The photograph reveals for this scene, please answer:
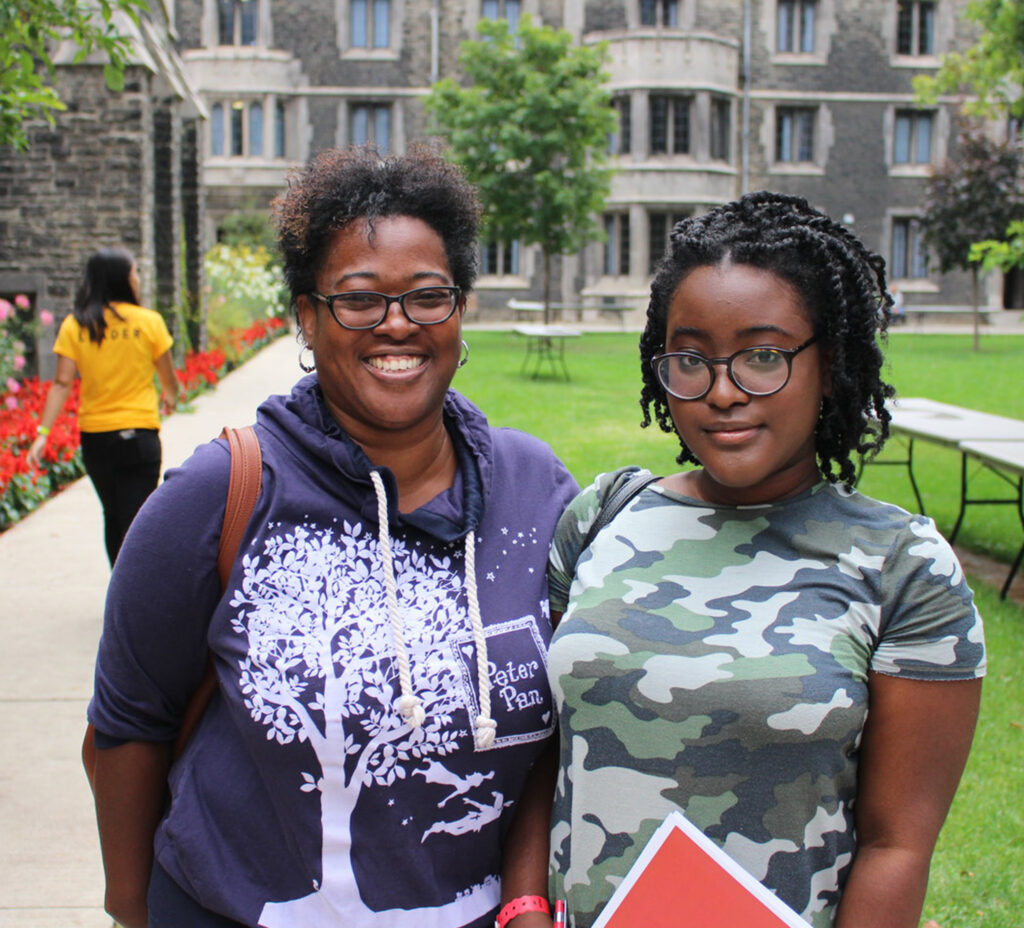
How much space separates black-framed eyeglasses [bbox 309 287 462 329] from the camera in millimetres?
2020

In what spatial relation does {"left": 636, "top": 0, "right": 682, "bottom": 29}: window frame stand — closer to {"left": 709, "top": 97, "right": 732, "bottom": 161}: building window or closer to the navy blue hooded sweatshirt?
{"left": 709, "top": 97, "right": 732, "bottom": 161}: building window

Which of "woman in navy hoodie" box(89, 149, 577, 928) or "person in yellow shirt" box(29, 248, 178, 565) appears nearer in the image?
"woman in navy hoodie" box(89, 149, 577, 928)

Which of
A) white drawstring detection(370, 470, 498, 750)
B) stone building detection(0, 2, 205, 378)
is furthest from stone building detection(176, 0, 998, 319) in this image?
white drawstring detection(370, 470, 498, 750)

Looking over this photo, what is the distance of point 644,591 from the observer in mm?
1802

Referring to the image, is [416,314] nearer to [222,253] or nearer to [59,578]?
[59,578]

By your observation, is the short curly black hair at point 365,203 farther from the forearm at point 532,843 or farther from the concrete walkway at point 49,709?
the concrete walkway at point 49,709

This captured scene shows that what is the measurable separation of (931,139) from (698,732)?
1641 inches

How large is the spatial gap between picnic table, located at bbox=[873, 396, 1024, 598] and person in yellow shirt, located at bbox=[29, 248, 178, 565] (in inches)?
157

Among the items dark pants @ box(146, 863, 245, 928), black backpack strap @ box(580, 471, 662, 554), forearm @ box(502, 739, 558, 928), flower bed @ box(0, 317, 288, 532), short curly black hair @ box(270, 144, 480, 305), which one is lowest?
flower bed @ box(0, 317, 288, 532)

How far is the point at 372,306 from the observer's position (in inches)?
79.7

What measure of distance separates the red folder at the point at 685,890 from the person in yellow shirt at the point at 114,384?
508cm

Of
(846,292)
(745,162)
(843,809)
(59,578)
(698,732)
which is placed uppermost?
(745,162)

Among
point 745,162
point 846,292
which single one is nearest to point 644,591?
point 846,292

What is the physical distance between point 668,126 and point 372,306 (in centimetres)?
3717
